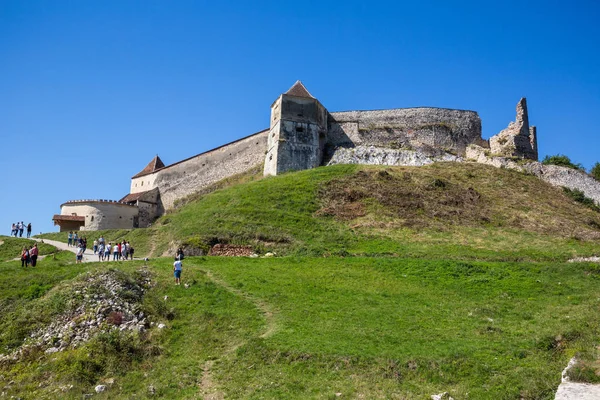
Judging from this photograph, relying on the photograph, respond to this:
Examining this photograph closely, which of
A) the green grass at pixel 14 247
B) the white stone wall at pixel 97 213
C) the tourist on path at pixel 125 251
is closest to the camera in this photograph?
the tourist on path at pixel 125 251

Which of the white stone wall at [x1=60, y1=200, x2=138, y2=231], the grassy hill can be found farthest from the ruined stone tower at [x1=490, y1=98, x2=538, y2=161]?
the white stone wall at [x1=60, y1=200, x2=138, y2=231]

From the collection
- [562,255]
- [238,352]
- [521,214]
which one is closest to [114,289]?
[238,352]

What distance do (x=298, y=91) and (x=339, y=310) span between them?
3201cm

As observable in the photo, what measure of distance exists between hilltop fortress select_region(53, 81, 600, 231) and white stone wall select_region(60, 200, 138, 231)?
7cm

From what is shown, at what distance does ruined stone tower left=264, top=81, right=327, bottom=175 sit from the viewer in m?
45.8

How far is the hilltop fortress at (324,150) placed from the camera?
42.8 metres

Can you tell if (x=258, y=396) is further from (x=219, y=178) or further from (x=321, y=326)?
(x=219, y=178)

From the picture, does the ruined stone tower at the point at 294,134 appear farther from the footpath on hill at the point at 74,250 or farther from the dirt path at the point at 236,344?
the dirt path at the point at 236,344

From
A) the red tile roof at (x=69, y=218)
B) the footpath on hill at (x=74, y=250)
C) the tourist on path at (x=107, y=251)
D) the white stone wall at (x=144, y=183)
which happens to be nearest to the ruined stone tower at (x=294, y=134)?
the white stone wall at (x=144, y=183)

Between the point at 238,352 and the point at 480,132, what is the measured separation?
40.2 metres

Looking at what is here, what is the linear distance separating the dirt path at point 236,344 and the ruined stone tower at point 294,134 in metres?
22.5

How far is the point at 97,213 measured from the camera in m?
41.6

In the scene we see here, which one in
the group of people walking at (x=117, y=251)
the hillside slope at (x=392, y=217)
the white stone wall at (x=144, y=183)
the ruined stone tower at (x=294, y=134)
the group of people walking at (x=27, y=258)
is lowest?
the group of people walking at (x=27, y=258)

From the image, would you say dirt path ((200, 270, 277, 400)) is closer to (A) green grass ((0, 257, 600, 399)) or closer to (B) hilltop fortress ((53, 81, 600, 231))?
(A) green grass ((0, 257, 600, 399))
